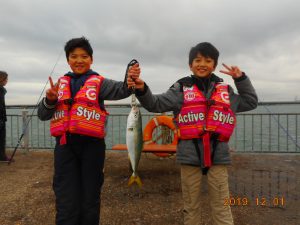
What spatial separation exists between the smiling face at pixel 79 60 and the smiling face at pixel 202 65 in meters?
1.23

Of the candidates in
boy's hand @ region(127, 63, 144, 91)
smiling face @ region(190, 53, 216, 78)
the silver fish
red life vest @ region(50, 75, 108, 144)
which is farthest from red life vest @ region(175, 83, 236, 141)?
red life vest @ region(50, 75, 108, 144)

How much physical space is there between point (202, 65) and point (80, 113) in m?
1.45

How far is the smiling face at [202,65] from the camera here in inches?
137

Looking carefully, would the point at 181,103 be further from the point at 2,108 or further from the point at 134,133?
the point at 2,108

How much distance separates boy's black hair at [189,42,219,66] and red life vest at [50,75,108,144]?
1.12 m

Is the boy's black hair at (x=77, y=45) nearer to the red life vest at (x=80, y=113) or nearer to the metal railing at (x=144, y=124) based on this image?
the red life vest at (x=80, y=113)

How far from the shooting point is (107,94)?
349cm

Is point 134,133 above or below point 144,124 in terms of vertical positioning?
above

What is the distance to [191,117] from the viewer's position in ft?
11.3

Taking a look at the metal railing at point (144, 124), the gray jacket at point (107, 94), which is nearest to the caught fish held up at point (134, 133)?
the gray jacket at point (107, 94)

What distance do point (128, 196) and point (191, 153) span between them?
7.08 ft

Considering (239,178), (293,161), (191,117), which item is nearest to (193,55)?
(191,117)

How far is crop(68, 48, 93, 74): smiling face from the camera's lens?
11.6ft
